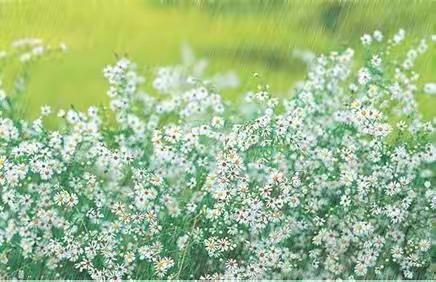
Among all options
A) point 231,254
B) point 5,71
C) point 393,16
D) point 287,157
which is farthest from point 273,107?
point 5,71

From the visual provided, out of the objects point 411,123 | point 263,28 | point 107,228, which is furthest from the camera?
point 263,28

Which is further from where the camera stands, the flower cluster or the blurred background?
the blurred background

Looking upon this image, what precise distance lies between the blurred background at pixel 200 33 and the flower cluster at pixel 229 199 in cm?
54

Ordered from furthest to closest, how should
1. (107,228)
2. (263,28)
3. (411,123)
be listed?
(263,28)
(411,123)
(107,228)

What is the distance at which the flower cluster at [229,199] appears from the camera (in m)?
3.95

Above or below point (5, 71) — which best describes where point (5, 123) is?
below

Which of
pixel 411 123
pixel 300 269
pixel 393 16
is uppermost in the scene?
pixel 393 16

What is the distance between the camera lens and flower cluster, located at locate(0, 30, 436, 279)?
3.95 metres

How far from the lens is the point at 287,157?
409 centimetres

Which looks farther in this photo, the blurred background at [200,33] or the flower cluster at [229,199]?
the blurred background at [200,33]

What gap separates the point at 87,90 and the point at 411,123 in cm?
177

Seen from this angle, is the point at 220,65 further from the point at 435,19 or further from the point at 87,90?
the point at 435,19

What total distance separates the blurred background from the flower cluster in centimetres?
54

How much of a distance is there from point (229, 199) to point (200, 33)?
1374 millimetres
